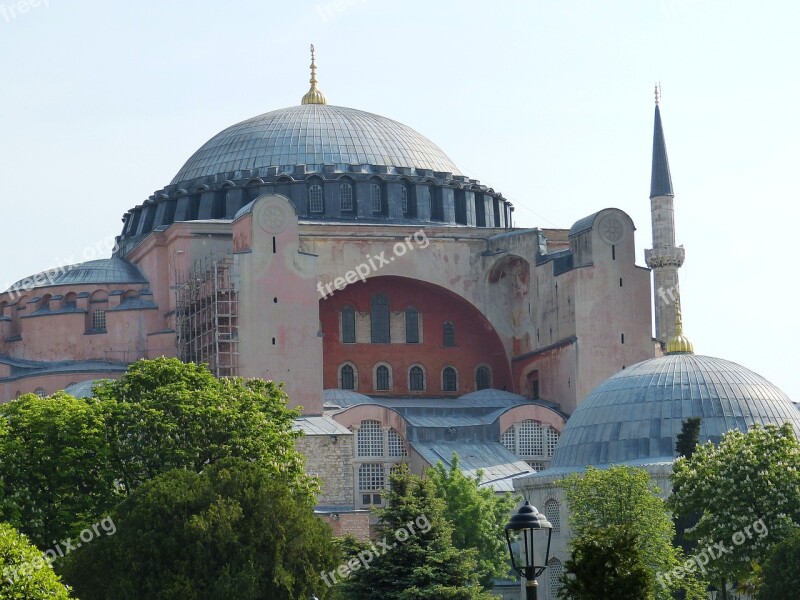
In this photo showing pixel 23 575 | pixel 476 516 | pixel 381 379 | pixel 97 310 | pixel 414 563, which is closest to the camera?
pixel 23 575

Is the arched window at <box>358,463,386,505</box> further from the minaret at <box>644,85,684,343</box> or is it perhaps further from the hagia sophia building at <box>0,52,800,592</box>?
the minaret at <box>644,85,684,343</box>

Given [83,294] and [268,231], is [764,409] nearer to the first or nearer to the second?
[268,231]

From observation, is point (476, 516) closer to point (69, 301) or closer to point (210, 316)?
point (210, 316)

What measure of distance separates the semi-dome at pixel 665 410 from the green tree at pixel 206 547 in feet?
48.5

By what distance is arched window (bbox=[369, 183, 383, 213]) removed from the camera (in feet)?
260

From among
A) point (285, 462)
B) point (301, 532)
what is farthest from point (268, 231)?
point (301, 532)

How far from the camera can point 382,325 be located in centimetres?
7794

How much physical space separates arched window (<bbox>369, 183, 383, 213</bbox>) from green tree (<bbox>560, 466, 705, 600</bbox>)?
85.0 feet

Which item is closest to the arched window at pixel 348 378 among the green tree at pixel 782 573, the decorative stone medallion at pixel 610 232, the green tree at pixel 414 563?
the decorative stone medallion at pixel 610 232

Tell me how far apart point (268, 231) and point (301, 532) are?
2345cm

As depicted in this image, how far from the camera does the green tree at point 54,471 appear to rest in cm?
5016

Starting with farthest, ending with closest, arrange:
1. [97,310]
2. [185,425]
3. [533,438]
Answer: [97,310] < [533,438] < [185,425]

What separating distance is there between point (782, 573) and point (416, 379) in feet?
116

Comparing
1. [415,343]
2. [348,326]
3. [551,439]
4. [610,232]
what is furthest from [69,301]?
[610,232]
